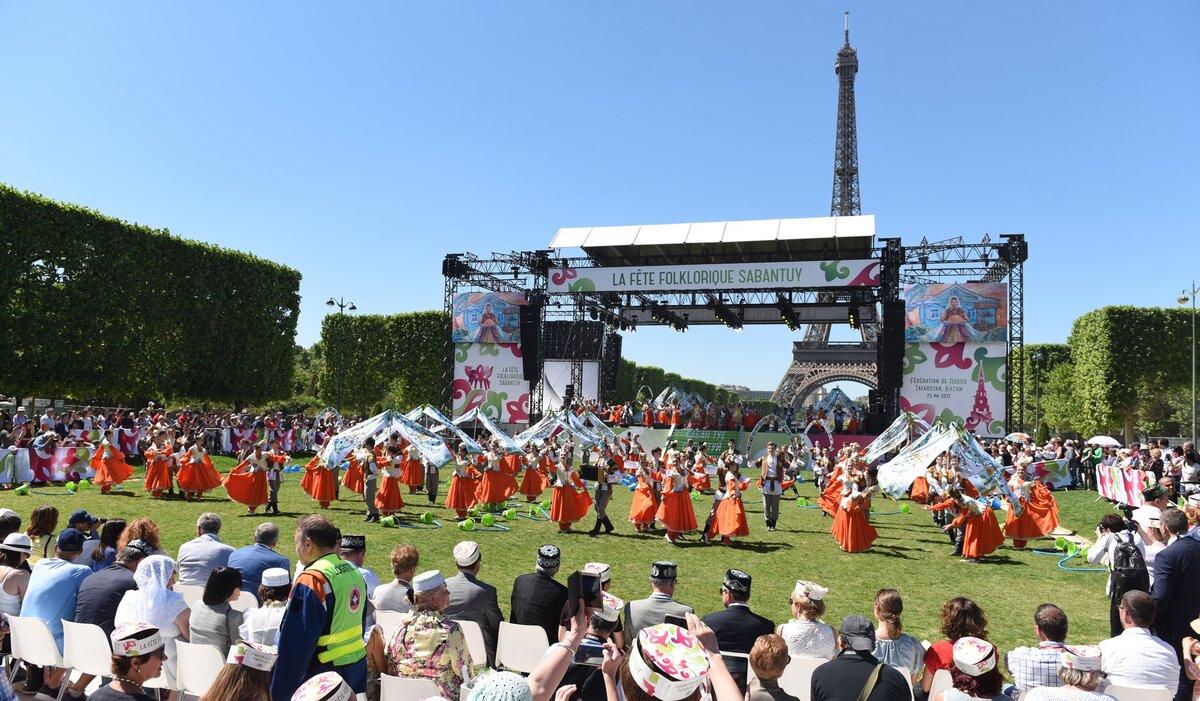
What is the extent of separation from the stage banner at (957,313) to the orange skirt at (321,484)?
75.9 ft

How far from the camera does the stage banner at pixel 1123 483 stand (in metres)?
19.6

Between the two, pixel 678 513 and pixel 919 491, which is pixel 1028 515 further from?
pixel 919 491

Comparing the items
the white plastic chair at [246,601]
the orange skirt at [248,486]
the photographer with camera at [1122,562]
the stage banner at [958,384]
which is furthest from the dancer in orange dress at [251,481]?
the stage banner at [958,384]

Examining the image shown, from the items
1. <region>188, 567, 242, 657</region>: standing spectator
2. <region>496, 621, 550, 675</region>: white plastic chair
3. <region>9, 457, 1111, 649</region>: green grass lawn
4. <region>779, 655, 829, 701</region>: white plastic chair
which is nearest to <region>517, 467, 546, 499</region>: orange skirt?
<region>9, 457, 1111, 649</region>: green grass lawn

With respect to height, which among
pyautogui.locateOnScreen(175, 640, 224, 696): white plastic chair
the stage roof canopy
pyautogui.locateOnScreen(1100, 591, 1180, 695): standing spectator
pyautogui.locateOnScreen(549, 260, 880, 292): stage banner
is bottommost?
pyautogui.locateOnScreen(175, 640, 224, 696): white plastic chair

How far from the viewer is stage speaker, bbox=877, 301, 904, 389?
30.6 m

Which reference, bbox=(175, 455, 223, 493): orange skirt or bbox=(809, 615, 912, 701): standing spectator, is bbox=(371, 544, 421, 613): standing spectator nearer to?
bbox=(809, 615, 912, 701): standing spectator

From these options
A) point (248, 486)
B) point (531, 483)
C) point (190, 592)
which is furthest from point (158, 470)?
point (190, 592)

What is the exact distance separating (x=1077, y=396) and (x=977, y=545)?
3315 centimetres

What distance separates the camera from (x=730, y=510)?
15359mm

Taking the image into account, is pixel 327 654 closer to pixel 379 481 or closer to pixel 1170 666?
pixel 1170 666

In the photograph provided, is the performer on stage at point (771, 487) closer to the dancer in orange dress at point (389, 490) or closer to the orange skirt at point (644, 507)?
the orange skirt at point (644, 507)

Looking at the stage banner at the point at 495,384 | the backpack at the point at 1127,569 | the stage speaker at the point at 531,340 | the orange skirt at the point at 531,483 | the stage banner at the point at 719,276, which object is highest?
the stage banner at the point at 719,276

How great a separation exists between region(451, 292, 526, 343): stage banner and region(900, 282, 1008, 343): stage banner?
17796 mm
